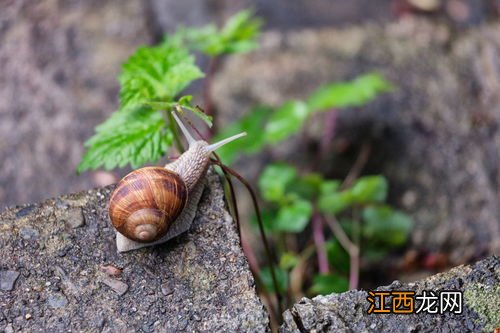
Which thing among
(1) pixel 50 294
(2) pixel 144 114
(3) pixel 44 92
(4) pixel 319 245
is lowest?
(4) pixel 319 245

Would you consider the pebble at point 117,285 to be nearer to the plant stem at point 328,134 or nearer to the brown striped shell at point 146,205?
the brown striped shell at point 146,205

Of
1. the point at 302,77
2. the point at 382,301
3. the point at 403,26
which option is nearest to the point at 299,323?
the point at 382,301

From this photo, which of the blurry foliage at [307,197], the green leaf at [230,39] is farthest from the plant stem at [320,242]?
the green leaf at [230,39]

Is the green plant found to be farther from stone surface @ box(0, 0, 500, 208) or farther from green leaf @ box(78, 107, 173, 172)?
stone surface @ box(0, 0, 500, 208)

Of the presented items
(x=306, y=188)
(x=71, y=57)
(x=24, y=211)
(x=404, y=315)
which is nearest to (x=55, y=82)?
(x=71, y=57)

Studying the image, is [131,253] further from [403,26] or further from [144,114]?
[403,26]

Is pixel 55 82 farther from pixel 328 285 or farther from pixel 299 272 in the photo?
pixel 328 285

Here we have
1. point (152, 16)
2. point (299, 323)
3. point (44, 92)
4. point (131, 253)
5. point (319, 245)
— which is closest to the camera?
point (299, 323)
